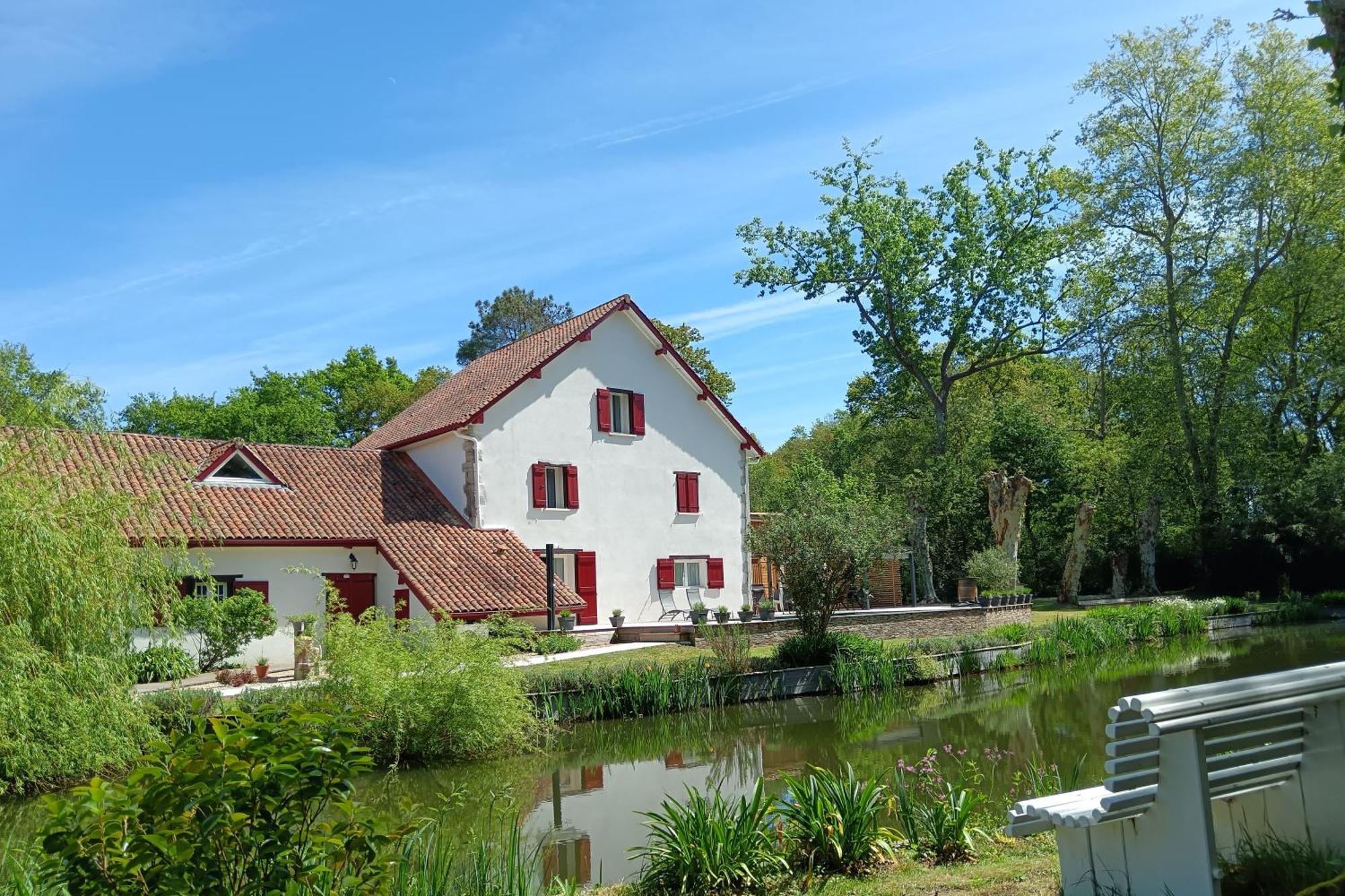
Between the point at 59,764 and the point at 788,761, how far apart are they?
7.25 meters

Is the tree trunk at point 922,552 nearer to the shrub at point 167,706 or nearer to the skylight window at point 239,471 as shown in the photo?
the skylight window at point 239,471

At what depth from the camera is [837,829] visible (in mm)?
6191

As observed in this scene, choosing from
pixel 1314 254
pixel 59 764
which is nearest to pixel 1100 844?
pixel 59 764

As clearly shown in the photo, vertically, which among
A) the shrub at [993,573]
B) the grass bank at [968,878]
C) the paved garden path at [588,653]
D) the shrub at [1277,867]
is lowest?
the grass bank at [968,878]

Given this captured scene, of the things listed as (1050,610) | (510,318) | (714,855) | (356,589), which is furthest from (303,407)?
(714,855)

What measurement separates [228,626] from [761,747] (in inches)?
386

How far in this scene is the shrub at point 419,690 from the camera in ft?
39.1

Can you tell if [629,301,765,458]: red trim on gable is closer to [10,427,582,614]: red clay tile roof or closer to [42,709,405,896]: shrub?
[10,427,582,614]: red clay tile roof

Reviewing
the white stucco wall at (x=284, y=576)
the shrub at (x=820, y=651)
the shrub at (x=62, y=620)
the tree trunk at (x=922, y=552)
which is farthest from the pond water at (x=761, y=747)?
the tree trunk at (x=922, y=552)

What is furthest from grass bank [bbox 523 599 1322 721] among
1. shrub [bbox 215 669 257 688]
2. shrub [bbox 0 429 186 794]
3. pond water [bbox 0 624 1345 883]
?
shrub [bbox 0 429 186 794]

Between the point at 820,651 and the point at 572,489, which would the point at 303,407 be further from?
the point at 820,651

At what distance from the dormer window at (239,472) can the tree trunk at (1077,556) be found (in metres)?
21.4

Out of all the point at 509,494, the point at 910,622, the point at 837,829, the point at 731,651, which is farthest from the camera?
the point at 509,494

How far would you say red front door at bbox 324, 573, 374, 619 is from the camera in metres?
21.3
